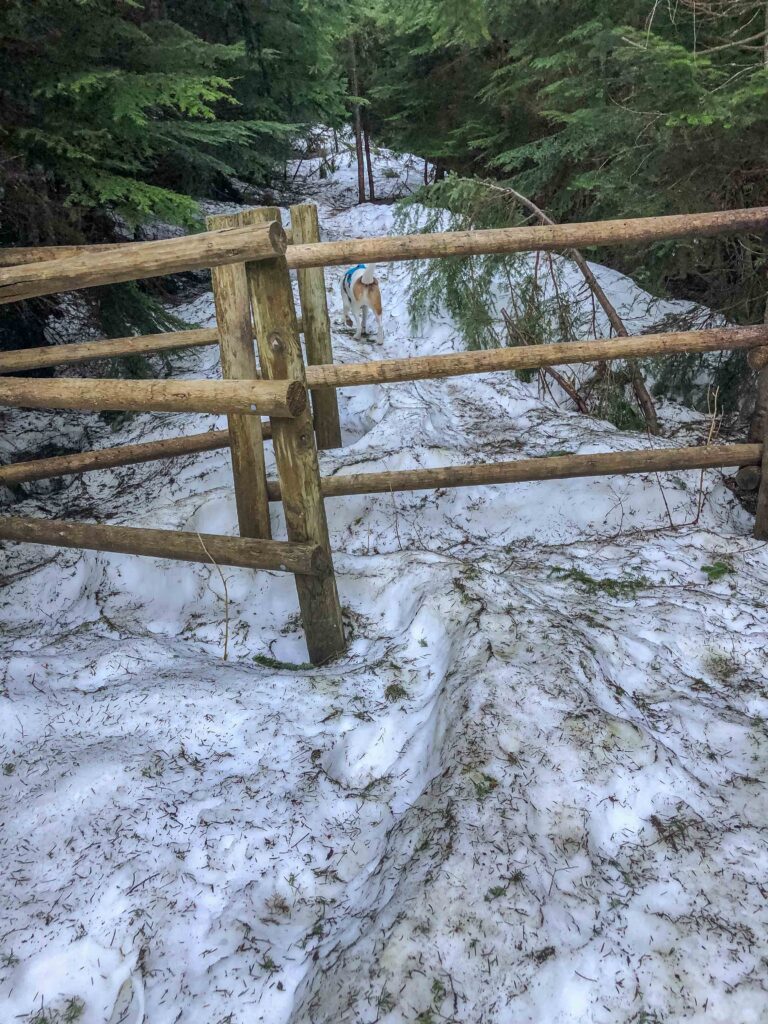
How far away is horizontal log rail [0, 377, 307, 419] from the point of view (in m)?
2.41

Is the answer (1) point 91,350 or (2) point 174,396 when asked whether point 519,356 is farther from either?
(1) point 91,350

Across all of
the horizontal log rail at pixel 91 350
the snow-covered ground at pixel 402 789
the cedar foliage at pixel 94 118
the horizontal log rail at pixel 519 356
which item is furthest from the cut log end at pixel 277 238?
the cedar foliage at pixel 94 118

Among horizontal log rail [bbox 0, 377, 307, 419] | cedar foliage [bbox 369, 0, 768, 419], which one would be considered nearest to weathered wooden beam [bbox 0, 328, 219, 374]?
horizontal log rail [bbox 0, 377, 307, 419]

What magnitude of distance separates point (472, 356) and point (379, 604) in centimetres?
129

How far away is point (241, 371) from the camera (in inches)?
141

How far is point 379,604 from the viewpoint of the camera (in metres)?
3.19

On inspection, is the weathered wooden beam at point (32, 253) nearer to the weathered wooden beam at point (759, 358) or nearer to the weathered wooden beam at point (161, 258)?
the weathered wooden beam at point (161, 258)

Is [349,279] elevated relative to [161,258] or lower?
lower

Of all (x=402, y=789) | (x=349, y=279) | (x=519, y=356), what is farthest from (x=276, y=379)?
(x=349, y=279)

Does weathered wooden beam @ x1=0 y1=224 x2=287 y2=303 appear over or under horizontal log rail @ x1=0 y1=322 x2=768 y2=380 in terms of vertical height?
over

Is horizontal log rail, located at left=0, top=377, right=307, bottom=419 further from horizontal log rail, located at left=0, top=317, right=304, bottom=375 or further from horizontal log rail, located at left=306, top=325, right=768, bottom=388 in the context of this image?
horizontal log rail, located at left=306, top=325, right=768, bottom=388

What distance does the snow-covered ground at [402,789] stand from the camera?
5.26ft

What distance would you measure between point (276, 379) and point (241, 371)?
1108 millimetres

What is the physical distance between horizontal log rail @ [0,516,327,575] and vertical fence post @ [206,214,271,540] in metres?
0.87
